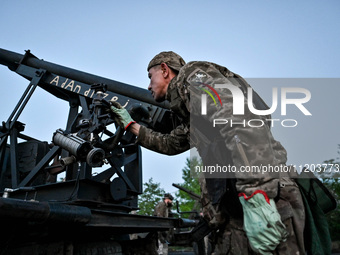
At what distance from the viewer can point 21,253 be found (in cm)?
309

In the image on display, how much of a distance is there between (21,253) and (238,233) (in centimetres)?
250

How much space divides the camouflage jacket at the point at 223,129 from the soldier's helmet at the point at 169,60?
501mm

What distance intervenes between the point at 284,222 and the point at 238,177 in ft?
1.44

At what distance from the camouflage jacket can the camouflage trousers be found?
0.73 feet

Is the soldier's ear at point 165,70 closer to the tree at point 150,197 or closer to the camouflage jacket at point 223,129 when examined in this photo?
the camouflage jacket at point 223,129

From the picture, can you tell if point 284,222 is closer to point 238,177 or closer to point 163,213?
point 238,177

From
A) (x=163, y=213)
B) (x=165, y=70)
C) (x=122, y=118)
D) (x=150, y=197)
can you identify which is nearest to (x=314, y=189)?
(x=165, y=70)

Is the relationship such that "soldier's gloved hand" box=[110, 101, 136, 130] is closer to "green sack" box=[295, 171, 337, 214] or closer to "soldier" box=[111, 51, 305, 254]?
"soldier" box=[111, 51, 305, 254]

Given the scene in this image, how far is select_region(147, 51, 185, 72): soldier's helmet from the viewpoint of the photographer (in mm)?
2883

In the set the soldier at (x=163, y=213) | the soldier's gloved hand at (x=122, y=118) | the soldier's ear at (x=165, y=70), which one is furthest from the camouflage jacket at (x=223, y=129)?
the soldier at (x=163, y=213)

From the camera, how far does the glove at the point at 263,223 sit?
1.50m

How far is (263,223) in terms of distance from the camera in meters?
1.51

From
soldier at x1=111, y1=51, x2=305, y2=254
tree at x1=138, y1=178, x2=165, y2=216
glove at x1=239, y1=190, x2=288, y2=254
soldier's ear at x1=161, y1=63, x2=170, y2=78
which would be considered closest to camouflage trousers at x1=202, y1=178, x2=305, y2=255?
soldier at x1=111, y1=51, x2=305, y2=254

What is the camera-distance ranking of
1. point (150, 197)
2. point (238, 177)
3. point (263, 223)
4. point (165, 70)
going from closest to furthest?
point (263, 223), point (238, 177), point (165, 70), point (150, 197)
